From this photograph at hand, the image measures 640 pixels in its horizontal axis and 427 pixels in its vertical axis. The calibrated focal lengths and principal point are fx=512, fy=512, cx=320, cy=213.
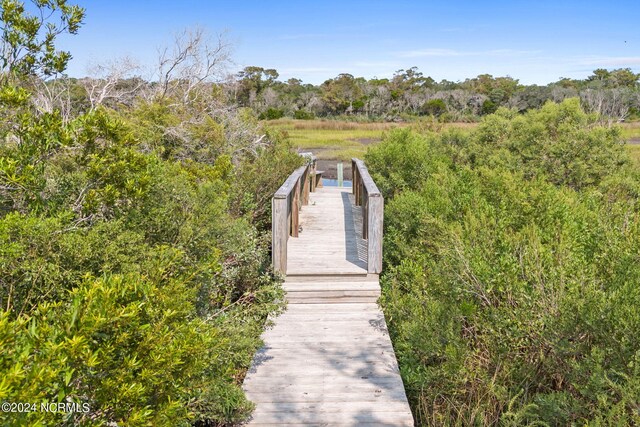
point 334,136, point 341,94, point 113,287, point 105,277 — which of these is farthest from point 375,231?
point 341,94

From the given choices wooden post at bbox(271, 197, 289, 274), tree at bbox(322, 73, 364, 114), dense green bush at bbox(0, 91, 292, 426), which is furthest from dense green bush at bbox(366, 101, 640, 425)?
tree at bbox(322, 73, 364, 114)

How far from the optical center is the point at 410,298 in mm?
5285

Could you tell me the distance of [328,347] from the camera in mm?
4758

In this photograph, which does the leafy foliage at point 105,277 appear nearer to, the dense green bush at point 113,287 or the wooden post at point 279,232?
the dense green bush at point 113,287

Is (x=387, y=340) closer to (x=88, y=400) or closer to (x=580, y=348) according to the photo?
(x=580, y=348)

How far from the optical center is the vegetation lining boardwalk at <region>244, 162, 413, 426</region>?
12.1ft

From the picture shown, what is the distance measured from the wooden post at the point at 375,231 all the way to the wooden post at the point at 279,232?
1048mm

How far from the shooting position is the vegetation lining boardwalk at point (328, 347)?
145 inches

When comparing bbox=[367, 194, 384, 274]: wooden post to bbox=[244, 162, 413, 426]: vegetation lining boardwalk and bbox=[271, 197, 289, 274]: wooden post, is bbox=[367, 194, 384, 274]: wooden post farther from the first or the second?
bbox=[271, 197, 289, 274]: wooden post

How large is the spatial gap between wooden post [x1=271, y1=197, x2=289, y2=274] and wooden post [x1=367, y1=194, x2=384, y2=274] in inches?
41.2

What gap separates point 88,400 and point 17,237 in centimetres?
128

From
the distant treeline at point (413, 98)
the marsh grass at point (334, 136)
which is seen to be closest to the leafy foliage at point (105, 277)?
the marsh grass at point (334, 136)

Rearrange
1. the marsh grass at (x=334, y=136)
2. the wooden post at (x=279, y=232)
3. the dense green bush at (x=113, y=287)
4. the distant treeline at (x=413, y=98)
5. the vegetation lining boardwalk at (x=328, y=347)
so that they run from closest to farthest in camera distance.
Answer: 1. the dense green bush at (x=113, y=287)
2. the vegetation lining boardwalk at (x=328, y=347)
3. the wooden post at (x=279, y=232)
4. the marsh grass at (x=334, y=136)
5. the distant treeline at (x=413, y=98)

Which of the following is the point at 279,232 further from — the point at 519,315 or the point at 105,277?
the point at 105,277
